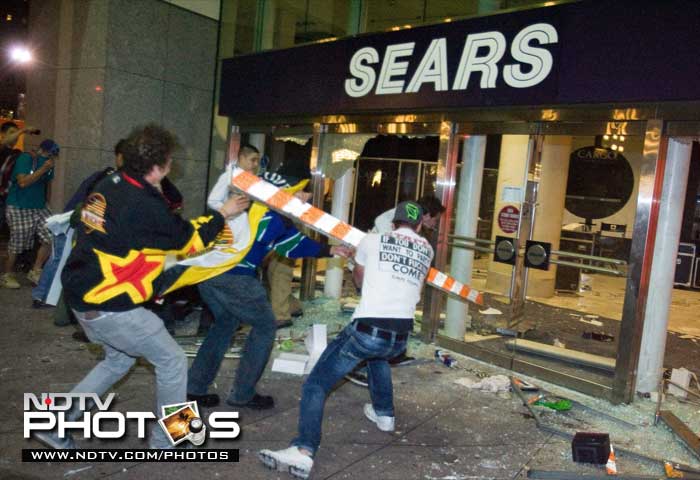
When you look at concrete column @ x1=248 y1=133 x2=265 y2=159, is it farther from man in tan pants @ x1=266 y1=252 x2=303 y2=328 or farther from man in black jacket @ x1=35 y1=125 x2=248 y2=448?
man in black jacket @ x1=35 y1=125 x2=248 y2=448

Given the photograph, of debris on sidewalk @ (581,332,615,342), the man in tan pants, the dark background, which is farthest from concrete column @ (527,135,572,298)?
the dark background

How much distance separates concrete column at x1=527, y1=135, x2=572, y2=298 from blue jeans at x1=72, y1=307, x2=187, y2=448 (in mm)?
7883

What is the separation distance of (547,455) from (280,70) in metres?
6.57

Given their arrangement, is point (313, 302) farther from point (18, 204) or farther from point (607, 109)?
point (607, 109)

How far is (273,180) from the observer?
4.75 metres

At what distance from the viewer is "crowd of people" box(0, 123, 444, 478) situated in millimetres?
3424

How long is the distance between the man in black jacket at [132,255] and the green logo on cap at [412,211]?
4.31ft

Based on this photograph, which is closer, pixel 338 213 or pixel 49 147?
pixel 49 147

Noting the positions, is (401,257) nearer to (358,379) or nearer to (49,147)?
(358,379)

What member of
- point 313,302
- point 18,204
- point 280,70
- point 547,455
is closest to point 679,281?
point 313,302

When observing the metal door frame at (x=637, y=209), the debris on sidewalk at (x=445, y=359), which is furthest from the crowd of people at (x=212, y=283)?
the metal door frame at (x=637, y=209)

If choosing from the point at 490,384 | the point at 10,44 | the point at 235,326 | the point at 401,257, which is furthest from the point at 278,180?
the point at 10,44

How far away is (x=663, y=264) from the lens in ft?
18.7

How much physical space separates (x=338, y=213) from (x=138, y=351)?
19.3ft
